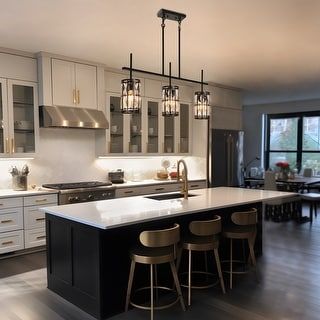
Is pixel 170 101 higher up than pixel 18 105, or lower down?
lower down

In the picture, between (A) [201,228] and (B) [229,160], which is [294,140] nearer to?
(B) [229,160]

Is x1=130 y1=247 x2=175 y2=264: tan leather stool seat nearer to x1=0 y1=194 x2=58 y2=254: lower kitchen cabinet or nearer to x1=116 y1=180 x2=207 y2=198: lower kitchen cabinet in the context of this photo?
x1=0 y1=194 x2=58 y2=254: lower kitchen cabinet

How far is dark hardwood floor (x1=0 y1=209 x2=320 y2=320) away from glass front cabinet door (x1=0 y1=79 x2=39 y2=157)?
144 centimetres

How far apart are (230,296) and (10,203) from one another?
283 cm

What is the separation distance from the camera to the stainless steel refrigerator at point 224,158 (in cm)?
680

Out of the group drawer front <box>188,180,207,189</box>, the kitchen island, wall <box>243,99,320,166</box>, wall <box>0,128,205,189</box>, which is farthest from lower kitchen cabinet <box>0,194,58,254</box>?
wall <box>243,99,320,166</box>

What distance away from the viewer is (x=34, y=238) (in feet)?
14.9

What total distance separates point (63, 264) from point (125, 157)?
2866 millimetres

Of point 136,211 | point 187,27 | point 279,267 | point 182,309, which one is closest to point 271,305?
point 182,309

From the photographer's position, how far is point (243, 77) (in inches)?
244

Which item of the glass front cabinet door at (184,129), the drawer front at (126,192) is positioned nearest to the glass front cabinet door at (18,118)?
the drawer front at (126,192)

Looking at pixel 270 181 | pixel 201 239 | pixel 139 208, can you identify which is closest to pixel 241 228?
pixel 201 239

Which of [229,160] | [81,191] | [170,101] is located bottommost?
[81,191]

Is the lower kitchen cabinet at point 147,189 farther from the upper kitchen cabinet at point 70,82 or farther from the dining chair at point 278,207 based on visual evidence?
the dining chair at point 278,207
